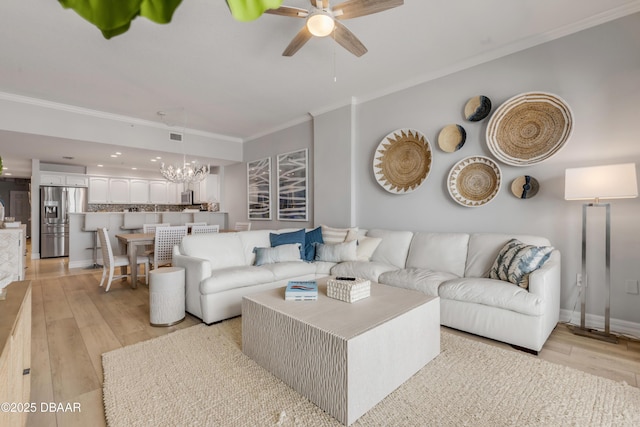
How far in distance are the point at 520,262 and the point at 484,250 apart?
502 mm

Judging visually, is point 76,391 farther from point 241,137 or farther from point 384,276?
point 241,137

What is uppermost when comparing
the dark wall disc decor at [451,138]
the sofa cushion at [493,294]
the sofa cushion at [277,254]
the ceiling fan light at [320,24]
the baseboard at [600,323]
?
the ceiling fan light at [320,24]

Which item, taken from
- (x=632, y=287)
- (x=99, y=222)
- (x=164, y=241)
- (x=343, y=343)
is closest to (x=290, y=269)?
(x=164, y=241)

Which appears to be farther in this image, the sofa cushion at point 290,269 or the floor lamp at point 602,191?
the sofa cushion at point 290,269

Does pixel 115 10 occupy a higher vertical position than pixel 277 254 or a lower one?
higher

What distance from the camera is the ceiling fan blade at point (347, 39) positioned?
246 cm

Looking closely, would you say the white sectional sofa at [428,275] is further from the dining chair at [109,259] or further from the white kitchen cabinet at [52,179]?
the white kitchen cabinet at [52,179]

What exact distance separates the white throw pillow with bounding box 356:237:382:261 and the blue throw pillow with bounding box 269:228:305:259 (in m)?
0.74

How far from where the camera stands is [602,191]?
246cm

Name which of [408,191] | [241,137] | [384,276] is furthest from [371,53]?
[241,137]

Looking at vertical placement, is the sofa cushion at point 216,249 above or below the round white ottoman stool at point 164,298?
above

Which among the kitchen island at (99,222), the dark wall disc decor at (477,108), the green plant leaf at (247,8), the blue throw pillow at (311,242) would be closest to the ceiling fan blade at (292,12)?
the dark wall disc decor at (477,108)

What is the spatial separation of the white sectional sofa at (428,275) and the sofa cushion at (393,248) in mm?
12

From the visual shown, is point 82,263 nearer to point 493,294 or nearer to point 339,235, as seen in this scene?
point 339,235
